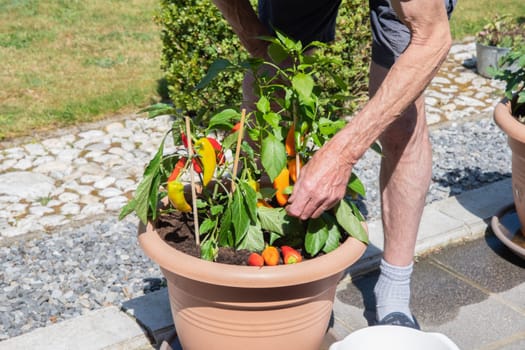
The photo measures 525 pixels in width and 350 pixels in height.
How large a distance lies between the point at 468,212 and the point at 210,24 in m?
2.08

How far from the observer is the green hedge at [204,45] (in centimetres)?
475

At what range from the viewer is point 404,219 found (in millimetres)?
2729

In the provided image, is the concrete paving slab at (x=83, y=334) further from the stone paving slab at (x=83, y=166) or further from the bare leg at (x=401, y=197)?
the stone paving slab at (x=83, y=166)

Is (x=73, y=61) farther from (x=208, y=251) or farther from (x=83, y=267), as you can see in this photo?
(x=208, y=251)

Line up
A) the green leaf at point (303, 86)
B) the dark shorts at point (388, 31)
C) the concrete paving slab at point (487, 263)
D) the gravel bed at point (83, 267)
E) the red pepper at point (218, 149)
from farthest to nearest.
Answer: the concrete paving slab at point (487, 263) → the gravel bed at point (83, 267) → the dark shorts at point (388, 31) → the red pepper at point (218, 149) → the green leaf at point (303, 86)

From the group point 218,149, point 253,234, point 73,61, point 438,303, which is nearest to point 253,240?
point 253,234

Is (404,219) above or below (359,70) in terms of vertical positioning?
above

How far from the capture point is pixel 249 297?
2066 mm

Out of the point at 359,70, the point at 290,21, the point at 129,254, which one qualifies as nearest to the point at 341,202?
the point at 290,21

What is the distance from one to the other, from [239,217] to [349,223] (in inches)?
13.5

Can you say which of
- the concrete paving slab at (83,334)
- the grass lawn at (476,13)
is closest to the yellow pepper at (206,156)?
the concrete paving slab at (83,334)

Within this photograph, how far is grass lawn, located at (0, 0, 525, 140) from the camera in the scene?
5.23 metres

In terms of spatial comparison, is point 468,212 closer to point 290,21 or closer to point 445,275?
point 445,275

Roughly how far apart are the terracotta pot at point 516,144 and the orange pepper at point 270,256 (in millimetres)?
1382
